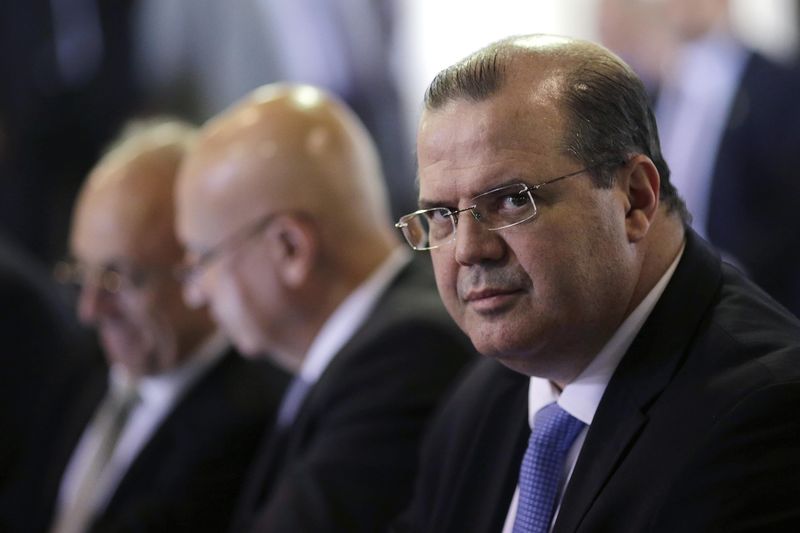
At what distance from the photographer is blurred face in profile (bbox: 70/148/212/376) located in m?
3.33

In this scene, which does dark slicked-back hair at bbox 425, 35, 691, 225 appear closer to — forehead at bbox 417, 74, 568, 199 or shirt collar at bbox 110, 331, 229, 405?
forehead at bbox 417, 74, 568, 199

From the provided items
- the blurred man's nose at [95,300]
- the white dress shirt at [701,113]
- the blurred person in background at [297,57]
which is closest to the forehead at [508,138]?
the blurred man's nose at [95,300]

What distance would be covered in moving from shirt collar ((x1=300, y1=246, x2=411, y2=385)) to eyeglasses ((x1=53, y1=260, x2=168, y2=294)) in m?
0.67

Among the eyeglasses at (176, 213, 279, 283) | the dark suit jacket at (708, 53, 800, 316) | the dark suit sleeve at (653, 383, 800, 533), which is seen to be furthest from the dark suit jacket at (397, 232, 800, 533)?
the dark suit jacket at (708, 53, 800, 316)

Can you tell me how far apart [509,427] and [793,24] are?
12.6 feet

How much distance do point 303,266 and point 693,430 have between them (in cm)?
137

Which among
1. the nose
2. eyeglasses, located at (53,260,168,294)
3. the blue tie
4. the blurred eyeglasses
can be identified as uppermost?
the blurred eyeglasses

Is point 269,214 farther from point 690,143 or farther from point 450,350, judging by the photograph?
point 690,143

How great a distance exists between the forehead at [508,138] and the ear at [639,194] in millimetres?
112

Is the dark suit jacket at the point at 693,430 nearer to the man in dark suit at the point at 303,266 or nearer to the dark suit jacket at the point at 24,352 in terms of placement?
the man in dark suit at the point at 303,266

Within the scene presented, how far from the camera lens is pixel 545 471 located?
73.2 inches

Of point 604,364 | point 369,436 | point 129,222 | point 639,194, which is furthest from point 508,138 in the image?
point 129,222

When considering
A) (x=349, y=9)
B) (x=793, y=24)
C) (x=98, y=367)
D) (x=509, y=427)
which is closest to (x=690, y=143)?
(x=793, y=24)

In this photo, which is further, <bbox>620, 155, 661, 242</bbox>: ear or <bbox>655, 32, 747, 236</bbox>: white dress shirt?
<bbox>655, 32, 747, 236</bbox>: white dress shirt
